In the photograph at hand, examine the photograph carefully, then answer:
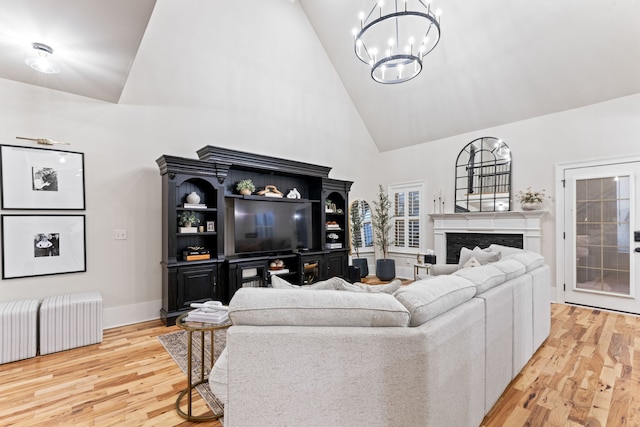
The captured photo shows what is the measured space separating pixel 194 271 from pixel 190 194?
1026 mm

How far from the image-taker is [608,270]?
4.26 m

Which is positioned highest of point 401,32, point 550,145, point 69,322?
point 401,32

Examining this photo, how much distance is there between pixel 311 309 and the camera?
1338 millimetres

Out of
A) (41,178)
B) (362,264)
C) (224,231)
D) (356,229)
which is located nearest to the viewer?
(41,178)

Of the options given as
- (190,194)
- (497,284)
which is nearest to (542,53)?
(497,284)

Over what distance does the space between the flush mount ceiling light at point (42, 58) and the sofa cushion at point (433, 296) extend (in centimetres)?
327

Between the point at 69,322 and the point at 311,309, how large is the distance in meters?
3.01

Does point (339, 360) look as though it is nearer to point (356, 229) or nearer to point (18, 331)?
point (18, 331)

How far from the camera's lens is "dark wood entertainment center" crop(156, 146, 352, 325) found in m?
3.67

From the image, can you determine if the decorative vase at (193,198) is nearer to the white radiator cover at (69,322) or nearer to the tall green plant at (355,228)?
the white radiator cover at (69,322)

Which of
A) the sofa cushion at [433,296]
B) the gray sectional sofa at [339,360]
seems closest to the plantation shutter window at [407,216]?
the sofa cushion at [433,296]

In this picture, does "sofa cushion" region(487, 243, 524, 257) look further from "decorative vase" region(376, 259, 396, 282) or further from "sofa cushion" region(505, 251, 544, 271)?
"decorative vase" region(376, 259, 396, 282)

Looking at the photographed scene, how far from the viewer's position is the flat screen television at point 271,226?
4.48 metres

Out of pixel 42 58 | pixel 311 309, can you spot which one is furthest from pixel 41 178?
pixel 311 309
